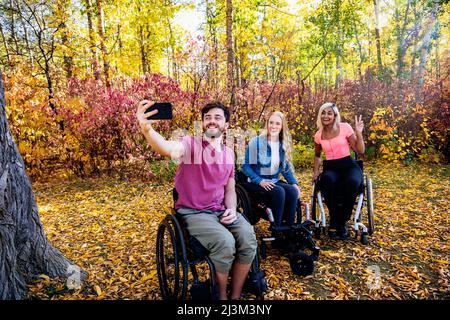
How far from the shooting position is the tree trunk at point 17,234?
199cm

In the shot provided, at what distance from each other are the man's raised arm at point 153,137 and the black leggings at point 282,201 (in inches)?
47.2

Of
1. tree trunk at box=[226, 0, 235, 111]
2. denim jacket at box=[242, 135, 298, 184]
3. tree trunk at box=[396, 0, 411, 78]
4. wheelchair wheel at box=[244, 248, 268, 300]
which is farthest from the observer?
tree trunk at box=[396, 0, 411, 78]

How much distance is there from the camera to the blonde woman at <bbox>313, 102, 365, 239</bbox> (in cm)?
328

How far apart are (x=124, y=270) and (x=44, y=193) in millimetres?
3546

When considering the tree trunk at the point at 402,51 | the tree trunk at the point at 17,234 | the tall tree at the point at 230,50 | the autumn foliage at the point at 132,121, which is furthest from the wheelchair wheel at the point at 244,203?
the tree trunk at the point at 402,51

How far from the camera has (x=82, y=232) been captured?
369cm

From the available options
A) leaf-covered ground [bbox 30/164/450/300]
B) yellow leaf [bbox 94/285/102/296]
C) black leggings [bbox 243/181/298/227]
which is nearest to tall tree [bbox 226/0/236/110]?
leaf-covered ground [bbox 30/164/450/300]

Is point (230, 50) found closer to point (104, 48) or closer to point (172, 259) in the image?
point (104, 48)

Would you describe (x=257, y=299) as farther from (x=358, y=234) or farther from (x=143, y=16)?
(x=143, y=16)

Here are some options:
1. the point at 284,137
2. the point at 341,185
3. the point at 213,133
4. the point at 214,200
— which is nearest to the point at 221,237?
the point at 214,200

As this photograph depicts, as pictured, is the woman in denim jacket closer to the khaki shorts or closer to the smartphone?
the khaki shorts

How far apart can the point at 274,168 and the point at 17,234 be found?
7.68 feet

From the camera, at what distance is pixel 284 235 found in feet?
9.91
